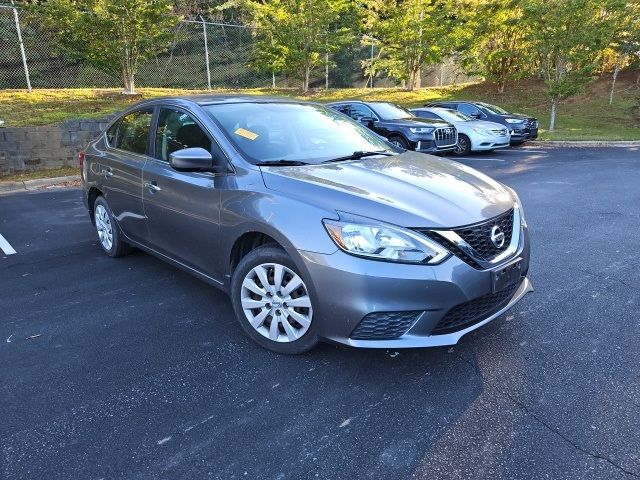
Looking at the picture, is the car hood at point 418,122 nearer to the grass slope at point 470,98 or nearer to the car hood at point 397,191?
the grass slope at point 470,98

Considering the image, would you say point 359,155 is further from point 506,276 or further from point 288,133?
point 506,276

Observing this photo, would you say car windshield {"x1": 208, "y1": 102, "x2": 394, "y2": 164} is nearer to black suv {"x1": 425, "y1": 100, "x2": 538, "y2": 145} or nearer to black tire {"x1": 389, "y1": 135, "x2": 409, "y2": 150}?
black tire {"x1": 389, "y1": 135, "x2": 409, "y2": 150}

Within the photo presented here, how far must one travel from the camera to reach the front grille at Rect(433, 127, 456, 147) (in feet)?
39.2

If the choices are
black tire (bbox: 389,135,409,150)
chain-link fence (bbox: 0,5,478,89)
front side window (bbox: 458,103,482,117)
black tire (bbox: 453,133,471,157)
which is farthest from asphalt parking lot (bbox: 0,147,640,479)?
chain-link fence (bbox: 0,5,478,89)

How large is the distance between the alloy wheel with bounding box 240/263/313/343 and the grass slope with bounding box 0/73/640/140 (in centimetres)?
1020

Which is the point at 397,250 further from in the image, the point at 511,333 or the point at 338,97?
the point at 338,97

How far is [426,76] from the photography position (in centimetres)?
2822

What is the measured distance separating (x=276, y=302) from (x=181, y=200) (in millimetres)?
1188

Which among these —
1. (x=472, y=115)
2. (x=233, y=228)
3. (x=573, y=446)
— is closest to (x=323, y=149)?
(x=233, y=228)

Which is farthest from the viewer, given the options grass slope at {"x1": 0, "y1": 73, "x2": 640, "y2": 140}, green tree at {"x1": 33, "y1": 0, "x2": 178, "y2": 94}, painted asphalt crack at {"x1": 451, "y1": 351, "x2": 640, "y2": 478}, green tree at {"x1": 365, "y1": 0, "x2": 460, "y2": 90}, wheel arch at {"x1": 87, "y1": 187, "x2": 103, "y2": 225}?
green tree at {"x1": 365, "y1": 0, "x2": 460, "y2": 90}

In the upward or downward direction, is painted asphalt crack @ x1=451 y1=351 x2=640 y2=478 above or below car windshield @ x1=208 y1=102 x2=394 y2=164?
below

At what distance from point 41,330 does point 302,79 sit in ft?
64.0

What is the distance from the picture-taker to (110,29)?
1432 centimetres

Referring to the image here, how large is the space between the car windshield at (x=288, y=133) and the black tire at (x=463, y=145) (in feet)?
31.2
